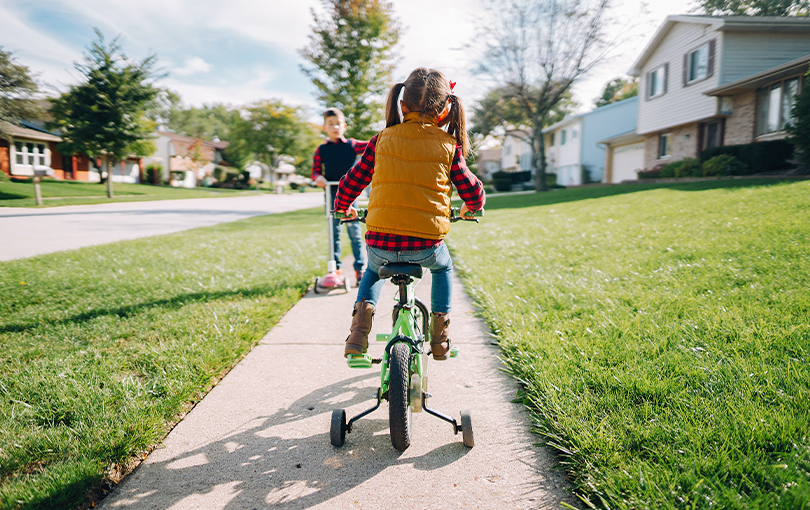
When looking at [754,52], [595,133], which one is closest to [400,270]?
[754,52]

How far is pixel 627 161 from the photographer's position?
26562mm

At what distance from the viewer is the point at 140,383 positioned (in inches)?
115

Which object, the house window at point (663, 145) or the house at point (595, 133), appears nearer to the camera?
the house window at point (663, 145)

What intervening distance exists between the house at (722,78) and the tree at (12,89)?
61.1 feet

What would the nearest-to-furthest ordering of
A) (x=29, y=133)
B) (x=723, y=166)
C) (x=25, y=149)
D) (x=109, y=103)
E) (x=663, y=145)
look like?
(x=25, y=149), (x=29, y=133), (x=723, y=166), (x=109, y=103), (x=663, y=145)

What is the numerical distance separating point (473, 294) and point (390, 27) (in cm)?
1851

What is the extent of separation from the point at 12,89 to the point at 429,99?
6502 mm

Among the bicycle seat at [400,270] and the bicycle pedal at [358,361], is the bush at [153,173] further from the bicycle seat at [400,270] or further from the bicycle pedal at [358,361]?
the bicycle seat at [400,270]

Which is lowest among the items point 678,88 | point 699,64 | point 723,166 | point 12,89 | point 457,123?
point 457,123

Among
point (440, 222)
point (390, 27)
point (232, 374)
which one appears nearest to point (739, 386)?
point (440, 222)

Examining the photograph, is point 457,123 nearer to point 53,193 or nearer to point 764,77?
point 53,193

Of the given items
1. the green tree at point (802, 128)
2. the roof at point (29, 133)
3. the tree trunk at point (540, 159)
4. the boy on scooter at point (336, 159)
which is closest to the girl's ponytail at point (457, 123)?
the boy on scooter at point (336, 159)

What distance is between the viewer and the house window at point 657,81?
69.3 feet

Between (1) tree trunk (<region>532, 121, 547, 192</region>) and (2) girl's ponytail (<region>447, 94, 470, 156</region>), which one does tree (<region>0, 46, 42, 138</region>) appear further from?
(1) tree trunk (<region>532, 121, 547, 192</region>)
